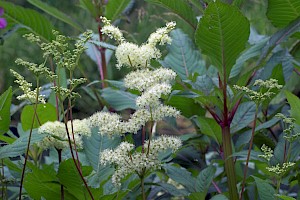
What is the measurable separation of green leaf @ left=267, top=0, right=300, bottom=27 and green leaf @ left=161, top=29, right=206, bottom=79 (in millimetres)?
227

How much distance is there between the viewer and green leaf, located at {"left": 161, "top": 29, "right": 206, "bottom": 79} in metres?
1.65

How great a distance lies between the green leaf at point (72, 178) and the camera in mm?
1216

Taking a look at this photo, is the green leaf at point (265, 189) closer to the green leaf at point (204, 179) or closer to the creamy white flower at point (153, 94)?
the green leaf at point (204, 179)

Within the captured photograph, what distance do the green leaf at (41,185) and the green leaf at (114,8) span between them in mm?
639

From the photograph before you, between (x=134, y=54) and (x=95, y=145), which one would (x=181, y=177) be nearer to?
(x=95, y=145)

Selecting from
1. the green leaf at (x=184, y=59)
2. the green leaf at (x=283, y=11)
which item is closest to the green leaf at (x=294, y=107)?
the green leaf at (x=283, y=11)

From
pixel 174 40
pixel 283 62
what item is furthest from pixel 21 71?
pixel 283 62

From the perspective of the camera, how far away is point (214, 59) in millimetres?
1358

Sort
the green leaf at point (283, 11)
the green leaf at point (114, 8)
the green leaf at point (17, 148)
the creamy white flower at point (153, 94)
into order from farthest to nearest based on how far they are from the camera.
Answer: the green leaf at point (114, 8), the green leaf at point (283, 11), the green leaf at point (17, 148), the creamy white flower at point (153, 94)

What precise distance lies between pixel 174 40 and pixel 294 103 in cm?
43

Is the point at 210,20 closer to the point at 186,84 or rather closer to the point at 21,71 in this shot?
the point at 186,84

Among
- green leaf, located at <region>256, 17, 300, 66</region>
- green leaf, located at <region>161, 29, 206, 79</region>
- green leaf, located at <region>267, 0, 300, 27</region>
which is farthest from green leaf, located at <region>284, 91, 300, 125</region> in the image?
green leaf, located at <region>161, 29, 206, 79</region>

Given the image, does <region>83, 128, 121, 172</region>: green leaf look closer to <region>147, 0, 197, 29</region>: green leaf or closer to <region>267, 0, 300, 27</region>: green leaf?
<region>147, 0, 197, 29</region>: green leaf

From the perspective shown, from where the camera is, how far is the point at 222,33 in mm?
1301
